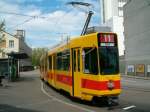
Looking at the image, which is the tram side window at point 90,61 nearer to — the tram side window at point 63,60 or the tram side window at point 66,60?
the tram side window at point 66,60

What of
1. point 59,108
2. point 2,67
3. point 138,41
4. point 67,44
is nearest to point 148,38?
point 138,41

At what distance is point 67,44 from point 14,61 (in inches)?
1128

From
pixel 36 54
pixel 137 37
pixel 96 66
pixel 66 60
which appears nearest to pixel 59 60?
pixel 66 60

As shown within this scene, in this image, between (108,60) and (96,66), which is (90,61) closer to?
(96,66)

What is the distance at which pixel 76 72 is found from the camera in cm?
1847

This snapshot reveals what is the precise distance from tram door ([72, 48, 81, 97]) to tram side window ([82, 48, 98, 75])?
0.82 meters

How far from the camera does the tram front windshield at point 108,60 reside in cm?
1644

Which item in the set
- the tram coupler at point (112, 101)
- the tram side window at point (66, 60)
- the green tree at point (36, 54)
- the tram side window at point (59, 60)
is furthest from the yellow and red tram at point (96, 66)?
the green tree at point (36, 54)

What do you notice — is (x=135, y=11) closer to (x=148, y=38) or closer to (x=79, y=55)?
(x=148, y=38)

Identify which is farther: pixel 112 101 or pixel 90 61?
pixel 112 101

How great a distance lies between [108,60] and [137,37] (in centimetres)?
5473

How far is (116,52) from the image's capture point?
1681cm

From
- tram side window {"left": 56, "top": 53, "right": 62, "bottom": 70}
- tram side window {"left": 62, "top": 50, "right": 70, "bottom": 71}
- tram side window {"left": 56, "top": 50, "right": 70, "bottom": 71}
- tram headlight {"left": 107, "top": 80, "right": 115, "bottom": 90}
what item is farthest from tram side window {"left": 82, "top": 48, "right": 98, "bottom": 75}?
tram side window {"left": 56, "top": 53, "right": 62, "bottom": 70}

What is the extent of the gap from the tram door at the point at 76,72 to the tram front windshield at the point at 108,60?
73.5 inches
